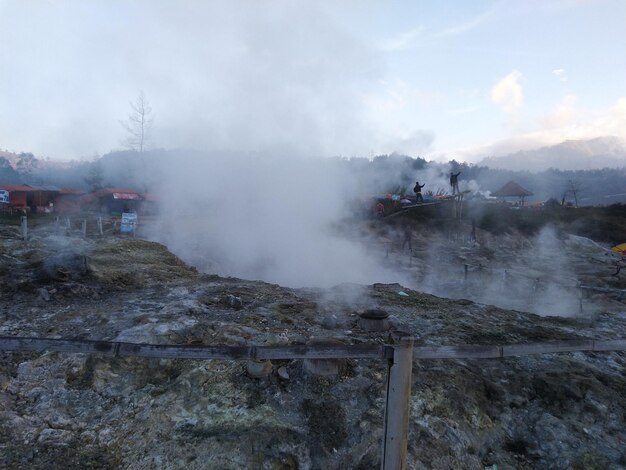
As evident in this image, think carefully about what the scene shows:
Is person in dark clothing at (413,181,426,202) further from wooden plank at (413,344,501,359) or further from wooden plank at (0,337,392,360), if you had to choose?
wooden plank at (0,337,392,360)

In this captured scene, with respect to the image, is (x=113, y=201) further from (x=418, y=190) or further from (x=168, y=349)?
(x=168, y=349)

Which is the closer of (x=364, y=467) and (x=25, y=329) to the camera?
(x=364, y=467)

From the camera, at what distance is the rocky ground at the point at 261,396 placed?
8.99 feet

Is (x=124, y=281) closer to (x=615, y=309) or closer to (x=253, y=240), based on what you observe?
(x=253, y=240)

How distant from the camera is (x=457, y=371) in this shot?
12.4 ft

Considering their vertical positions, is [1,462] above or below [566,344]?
below

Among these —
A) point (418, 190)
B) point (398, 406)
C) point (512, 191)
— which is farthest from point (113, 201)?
point (512, 191)

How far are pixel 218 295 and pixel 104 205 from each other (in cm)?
1842

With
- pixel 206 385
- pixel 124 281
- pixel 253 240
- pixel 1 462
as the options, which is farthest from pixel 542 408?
pixel 253 240

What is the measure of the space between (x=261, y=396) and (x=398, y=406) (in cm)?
169

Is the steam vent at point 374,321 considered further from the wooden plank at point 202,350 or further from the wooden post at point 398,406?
the wooden post at point 398,406

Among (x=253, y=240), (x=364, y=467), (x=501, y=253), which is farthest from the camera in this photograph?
(x=501, y=253)

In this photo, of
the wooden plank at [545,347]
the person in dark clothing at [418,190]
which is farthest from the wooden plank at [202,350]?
the person in dark clothing at [418,190]

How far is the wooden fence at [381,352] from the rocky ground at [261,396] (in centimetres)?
100
